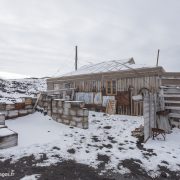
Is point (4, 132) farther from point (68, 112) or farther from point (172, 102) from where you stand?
point (172, 102)

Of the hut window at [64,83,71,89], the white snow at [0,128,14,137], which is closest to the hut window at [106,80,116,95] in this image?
the hut window at [64,83,71,89]

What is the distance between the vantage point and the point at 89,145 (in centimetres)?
740

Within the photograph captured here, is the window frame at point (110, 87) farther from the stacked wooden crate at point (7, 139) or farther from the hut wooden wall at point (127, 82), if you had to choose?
the stacked wooden crate at point (7, 139)

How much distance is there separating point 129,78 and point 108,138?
25.1 ft

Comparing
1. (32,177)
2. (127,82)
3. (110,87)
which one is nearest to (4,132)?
(32,177)

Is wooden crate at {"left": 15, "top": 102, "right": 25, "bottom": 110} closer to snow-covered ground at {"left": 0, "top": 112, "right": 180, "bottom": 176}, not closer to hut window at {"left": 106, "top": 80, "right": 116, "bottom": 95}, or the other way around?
snow-covered ground at {"left": 0, "top": 112, "right": 180, "bottom": 176}

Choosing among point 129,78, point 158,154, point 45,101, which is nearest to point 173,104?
point 129,78

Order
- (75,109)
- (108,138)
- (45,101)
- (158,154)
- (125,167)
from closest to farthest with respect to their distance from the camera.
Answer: (125,167)
(158,154)
(108,138)
(75,109)
(45,101)

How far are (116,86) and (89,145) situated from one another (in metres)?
9.02

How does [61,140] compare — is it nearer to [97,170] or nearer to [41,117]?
[97,170]

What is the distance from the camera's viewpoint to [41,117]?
10789 mm

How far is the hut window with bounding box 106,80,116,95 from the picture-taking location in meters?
15.9

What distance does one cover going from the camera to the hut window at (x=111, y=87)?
1593 centimetres

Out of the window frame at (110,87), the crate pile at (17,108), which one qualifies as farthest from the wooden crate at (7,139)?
the window frame at (110,87)
